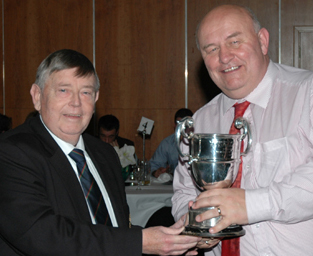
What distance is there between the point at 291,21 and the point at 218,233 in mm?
6039

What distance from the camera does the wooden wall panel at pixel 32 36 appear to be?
23.5 ft

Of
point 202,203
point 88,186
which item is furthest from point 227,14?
point 88,186

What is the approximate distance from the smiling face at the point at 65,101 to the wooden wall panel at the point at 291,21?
5589mm

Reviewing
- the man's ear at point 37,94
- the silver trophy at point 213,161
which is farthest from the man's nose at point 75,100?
the silver trophy at point 213,161

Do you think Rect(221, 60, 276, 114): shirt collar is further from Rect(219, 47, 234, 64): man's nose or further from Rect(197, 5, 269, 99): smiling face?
Rect(219, 47, 234, 64): man's nose

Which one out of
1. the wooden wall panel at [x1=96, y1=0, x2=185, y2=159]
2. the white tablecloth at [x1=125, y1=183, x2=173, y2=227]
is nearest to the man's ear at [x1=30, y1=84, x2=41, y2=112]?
the white tablecloth at [x1=125, y1=183, x2=173, y2=227]

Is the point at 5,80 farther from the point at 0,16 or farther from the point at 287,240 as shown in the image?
the point at 287,240

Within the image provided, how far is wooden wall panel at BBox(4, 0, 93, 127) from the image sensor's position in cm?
717

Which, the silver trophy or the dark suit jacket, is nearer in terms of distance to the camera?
the dark suit jacket

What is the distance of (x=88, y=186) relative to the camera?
1.85 metres

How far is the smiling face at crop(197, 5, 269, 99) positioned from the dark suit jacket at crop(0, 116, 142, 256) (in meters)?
0.82

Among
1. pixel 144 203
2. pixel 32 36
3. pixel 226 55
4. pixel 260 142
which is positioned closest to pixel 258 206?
pixel 260 142

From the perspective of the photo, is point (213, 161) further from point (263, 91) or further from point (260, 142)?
point (263, 91)

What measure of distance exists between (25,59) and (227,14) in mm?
6158
